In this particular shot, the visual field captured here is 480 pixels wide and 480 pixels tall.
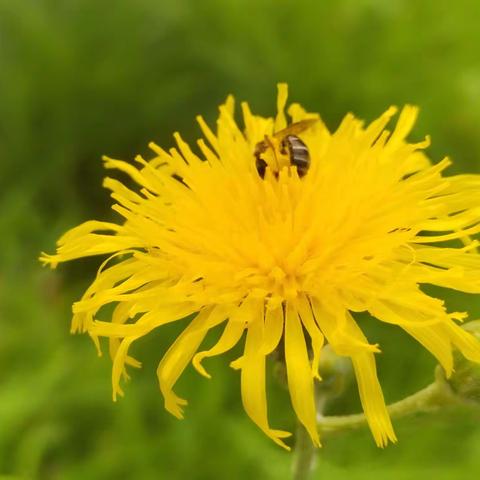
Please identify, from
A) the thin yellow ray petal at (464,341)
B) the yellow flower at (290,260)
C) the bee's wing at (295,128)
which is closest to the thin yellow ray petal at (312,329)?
the yellow flower at (290,260)

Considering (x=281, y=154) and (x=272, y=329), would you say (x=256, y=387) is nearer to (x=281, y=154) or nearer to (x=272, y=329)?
(x=272, y=329)

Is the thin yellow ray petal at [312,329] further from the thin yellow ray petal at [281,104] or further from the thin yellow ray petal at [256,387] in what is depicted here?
the thin yellow ray petal at [281,104]

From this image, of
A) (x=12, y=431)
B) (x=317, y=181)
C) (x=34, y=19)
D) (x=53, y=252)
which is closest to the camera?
(x=317, y=181)

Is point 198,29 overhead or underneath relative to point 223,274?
overhead

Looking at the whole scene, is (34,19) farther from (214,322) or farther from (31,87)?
(214,322)

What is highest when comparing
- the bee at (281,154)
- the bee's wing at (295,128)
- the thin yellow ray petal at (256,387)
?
the bee's wing at (295,128)

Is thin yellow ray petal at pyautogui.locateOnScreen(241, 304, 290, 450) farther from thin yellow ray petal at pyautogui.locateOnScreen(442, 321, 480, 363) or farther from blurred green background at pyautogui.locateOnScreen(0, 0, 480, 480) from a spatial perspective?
blurred green background at pyautogui.locateOnScreen(0, 0, 480, 480)

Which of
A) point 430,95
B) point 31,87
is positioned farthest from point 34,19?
point 430,95
